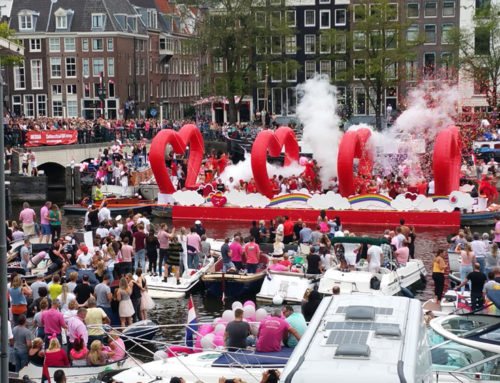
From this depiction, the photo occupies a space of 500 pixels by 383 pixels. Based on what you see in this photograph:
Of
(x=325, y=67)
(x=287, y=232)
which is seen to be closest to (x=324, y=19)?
(x=325, y=67)

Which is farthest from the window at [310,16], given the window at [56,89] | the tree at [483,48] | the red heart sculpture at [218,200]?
the red heart sculpture at [218,200]

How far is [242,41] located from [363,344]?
60.6 m

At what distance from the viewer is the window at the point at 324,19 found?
72688mm

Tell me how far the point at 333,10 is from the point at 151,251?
5026 centimetres

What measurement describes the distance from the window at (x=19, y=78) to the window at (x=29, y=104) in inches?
34.2

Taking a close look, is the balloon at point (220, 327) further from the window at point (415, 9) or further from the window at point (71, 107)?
the window at point (71, 107)

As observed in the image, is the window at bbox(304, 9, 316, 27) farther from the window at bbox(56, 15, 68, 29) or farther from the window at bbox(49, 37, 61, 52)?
the window at bbox(49, 37, 61, 52)

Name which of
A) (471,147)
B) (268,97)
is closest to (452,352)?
(471,147)

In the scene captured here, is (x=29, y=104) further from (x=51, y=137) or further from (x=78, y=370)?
(x=78, y=370)

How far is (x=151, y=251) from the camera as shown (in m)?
25.5

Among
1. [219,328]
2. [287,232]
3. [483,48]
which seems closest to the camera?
[219,328]

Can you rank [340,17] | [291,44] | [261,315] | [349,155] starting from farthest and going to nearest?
[291,44], [340,17], [349,155], [261,315]

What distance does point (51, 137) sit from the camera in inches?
2068

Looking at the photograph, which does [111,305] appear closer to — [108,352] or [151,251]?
[108,352]
